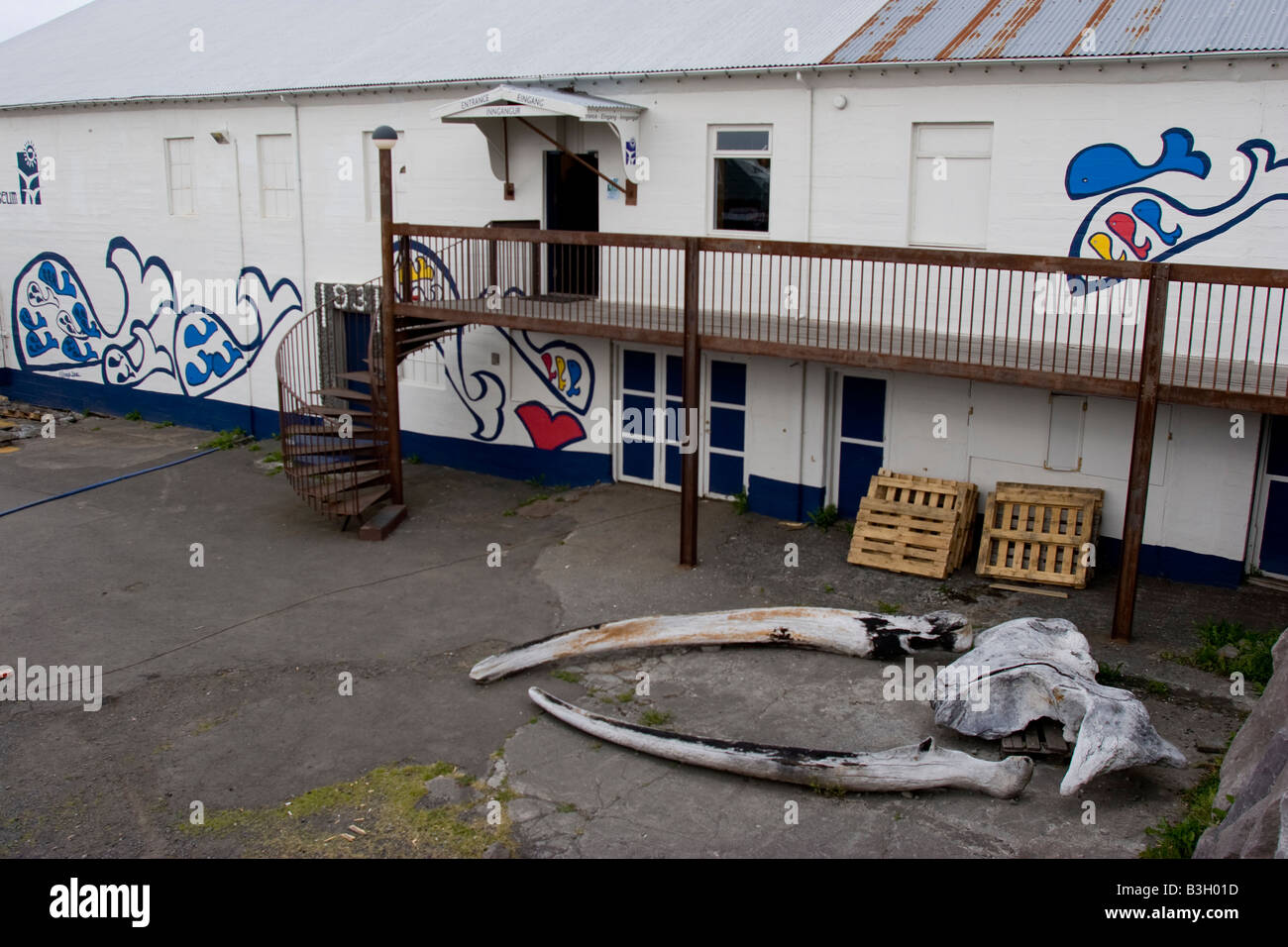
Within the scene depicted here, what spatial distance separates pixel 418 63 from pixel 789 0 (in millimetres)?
5586

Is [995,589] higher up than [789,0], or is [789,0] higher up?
[789,0]

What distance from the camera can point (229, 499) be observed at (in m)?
16.2

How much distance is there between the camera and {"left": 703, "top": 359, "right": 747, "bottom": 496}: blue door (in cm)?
1462

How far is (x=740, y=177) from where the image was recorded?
14.1 meters

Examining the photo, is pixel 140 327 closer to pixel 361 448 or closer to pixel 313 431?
pixel 313 431

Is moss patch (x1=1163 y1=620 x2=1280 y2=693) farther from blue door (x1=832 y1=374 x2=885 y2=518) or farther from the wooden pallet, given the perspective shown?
blue door (x1=832 y1=374 x2=885 y2=518)

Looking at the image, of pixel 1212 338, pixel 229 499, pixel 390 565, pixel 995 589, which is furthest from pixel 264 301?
pixel 1212 338

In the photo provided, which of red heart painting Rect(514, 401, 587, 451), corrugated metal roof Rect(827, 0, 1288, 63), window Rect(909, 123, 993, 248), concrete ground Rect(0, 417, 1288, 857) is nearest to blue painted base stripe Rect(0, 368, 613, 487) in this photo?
red heart painting Rect(514, 401, 587, 451)

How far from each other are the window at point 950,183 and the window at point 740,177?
1898 mm

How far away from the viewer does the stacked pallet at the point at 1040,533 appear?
1183 centimetres

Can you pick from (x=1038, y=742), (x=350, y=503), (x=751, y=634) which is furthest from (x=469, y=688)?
(x=350, y=503)

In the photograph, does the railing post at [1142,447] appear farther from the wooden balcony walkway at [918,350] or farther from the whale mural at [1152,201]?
the whale mural at [1152,201]

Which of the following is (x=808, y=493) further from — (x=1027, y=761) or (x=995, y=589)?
(x=1027, y=761)

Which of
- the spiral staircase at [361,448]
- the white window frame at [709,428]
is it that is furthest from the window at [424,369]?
the white window frame at [709,428]
